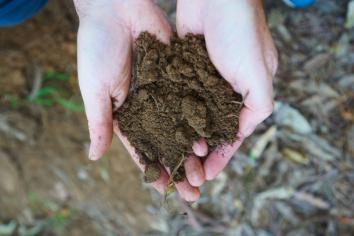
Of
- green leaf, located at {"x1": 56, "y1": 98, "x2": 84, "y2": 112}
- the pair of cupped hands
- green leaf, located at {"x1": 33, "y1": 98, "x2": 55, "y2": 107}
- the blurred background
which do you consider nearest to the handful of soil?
the pair of cupped hands

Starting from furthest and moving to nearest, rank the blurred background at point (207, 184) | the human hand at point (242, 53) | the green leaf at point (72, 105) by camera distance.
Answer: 1. the green leaf at point (72, 105)
2. the blurred background at point (207, 184)
3. the human hand at point (242, 53)

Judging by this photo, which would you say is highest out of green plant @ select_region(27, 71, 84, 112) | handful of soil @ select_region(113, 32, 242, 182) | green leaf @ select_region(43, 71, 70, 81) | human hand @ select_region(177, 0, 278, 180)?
human hand @ select_region(177, 0, 278, 180)

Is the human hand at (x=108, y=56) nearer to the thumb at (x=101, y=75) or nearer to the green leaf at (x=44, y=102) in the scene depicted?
the thumb at (x=101, y=75)

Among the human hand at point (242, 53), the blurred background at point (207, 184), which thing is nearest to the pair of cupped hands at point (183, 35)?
the human hand at point (242, 53)

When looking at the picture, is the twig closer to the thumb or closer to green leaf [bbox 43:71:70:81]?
green leaf [bbox 43:71:70:81]

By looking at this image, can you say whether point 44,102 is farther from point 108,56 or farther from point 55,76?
point 108,56

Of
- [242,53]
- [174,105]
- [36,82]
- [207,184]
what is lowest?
[207,184]

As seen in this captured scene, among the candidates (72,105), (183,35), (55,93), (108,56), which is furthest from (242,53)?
(55,93)
